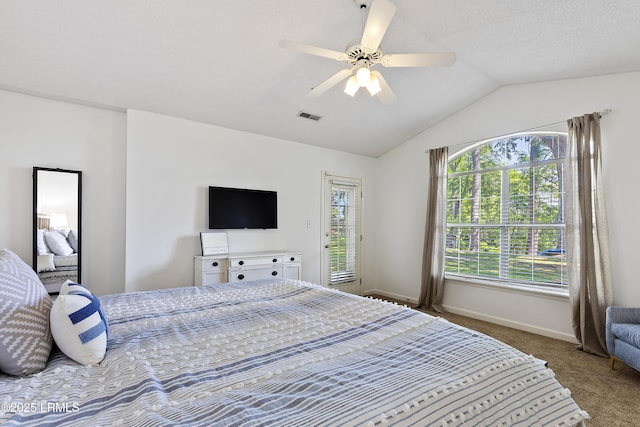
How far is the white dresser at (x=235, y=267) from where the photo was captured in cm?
356

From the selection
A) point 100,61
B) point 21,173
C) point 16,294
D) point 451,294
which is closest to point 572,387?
point 451,294

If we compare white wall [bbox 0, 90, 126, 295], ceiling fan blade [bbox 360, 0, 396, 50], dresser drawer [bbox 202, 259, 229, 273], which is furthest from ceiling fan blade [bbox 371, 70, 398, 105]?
white wall [bbox 0, 90, 126, 295]

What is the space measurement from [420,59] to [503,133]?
2397 millimetres

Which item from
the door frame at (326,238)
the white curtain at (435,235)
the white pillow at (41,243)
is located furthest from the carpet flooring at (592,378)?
the white pillow at (41,243)

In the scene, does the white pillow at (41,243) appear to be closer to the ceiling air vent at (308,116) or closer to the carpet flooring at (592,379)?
the ceiling air vent at (308,116)

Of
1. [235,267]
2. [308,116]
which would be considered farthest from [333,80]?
[235,267]

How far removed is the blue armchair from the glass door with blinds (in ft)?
10.5

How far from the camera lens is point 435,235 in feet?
14.3

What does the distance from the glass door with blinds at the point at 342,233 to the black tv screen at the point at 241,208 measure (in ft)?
3.19

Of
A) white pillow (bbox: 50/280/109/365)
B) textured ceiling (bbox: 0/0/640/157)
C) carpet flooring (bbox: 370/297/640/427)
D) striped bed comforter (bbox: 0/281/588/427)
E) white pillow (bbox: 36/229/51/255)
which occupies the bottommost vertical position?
carpet flooring (bbox: 370/297/640/427)

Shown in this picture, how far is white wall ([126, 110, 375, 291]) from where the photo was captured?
11.1ft

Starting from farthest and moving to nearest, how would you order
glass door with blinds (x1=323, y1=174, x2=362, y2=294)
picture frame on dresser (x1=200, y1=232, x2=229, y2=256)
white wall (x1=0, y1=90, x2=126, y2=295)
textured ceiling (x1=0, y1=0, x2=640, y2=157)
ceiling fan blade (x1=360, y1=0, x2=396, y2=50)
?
glass door with blinds (x1=323, y1=174, x2=362, y2=294) < picture frame on dresser (x1=200, y1=232, x2=229, y2=256) < white wall (x1=0, y1=90, x2=126, y2=295) < textured ceiling (x1=0, y1=0, x2=640, y2=157) < ceiling fan blade (x1=360, y1=0, x2=396, y2=50)

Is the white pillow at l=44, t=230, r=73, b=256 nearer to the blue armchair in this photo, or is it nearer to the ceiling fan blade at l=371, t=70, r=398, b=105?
the ceiling fan blade at l=371, t=70, r=398, b=105

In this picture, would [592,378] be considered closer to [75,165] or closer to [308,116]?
[308,116]
